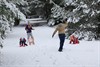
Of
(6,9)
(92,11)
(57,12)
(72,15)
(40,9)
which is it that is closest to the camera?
(6,9)

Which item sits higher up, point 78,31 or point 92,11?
point 92,11

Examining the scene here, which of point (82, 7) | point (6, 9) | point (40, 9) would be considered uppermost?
point (6, 9)

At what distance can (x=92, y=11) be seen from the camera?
85.3 ft

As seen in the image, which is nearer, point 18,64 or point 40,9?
point 18,64

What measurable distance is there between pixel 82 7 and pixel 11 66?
14873mm

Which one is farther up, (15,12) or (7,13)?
(15,12)

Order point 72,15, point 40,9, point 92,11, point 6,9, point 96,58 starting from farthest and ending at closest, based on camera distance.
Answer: point 40,9
point 72,15
point 92,11
point 96,58
point 6,9

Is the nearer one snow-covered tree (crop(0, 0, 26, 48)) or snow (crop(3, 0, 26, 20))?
snow (crop(3, 0, 26, 20))

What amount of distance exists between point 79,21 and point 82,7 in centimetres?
136

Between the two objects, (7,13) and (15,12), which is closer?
(15,12)

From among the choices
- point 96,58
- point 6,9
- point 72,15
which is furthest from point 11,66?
point 72,15

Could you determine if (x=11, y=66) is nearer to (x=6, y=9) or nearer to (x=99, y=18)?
(x=6, y=9)

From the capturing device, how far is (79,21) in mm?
27406

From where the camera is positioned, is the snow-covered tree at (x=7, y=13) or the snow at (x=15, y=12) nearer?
the snow at (x=15, y=12)
